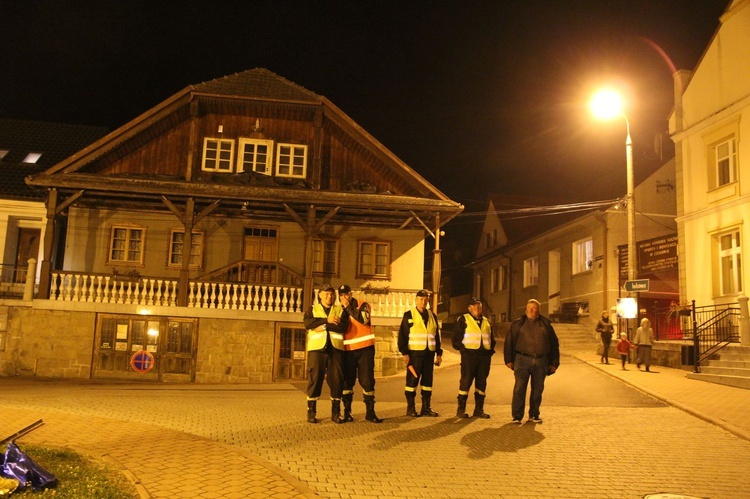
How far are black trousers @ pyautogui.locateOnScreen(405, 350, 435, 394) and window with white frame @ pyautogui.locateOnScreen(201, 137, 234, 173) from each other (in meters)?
13.0

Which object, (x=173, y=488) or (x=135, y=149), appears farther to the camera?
(x=135, y=149)

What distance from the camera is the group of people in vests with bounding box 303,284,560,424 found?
30.6ft

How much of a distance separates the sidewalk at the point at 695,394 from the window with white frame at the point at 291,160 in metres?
10.9

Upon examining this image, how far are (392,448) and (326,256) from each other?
14175 millimetres

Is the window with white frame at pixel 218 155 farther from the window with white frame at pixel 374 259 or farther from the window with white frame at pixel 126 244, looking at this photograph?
the window with white frame at pixel 374 259

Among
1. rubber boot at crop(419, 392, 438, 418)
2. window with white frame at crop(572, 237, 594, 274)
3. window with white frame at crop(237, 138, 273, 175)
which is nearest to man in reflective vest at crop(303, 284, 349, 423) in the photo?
rubber boot at crop(419, 392, 438, 418)

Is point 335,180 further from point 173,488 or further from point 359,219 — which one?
point 173,488

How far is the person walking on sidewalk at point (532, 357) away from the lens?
9406 millimetres

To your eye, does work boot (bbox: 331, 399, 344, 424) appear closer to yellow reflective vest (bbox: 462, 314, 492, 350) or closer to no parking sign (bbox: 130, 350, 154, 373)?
yellow reflective vest (bbox: 462, 314, 492, 350)

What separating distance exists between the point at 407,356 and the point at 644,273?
55.9 ft

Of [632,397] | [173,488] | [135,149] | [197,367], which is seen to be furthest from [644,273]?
[173,488]

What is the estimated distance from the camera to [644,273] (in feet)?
78.6

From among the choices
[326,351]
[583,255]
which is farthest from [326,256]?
[583,255]

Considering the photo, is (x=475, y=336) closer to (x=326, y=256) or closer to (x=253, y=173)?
(x=326, y=256)
